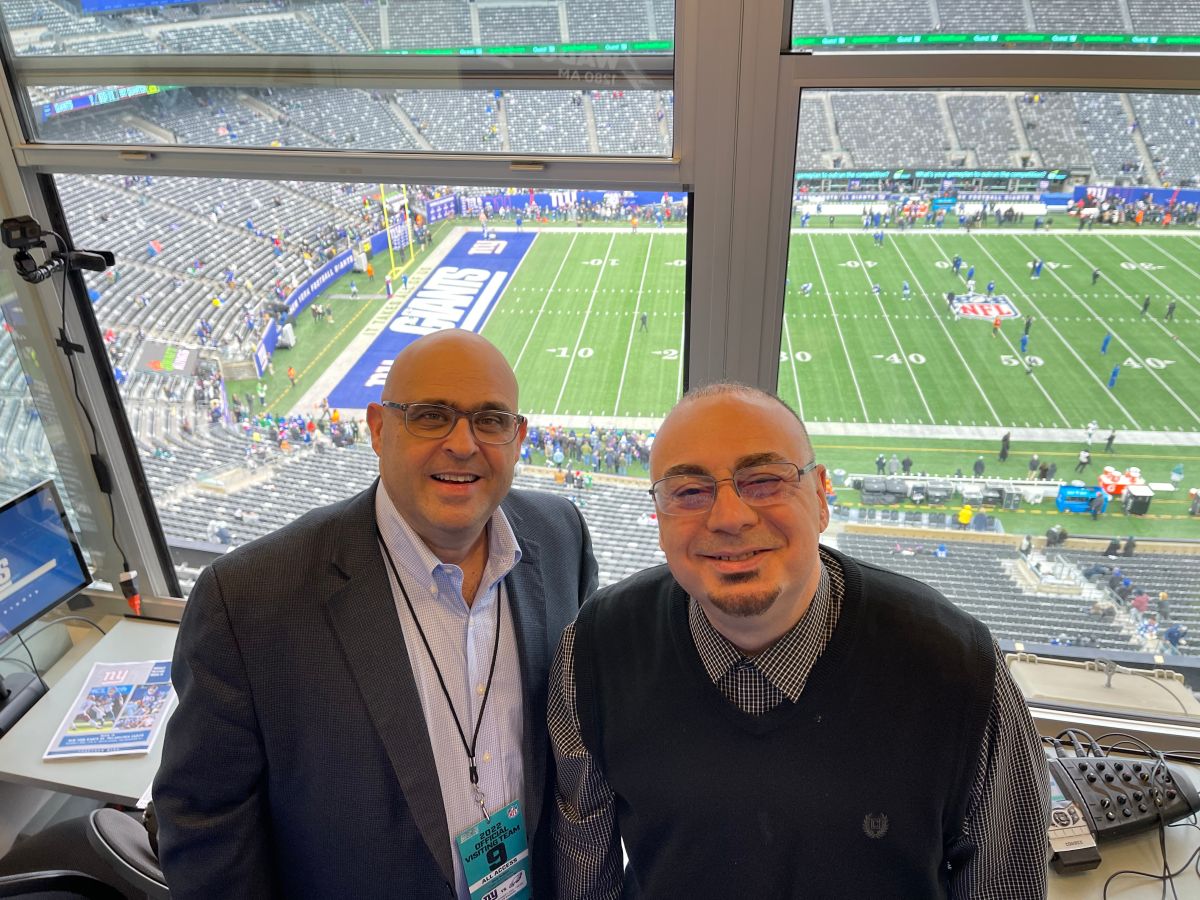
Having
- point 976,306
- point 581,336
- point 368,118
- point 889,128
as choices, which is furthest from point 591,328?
point 976,306

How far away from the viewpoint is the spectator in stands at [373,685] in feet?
4.97

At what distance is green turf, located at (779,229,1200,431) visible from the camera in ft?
7.20

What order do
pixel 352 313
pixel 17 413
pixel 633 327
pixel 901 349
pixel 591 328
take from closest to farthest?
pixel 901 349 < pixel 633 327 < pixel 591 328 < pixel 352 313 < pixel 17 413

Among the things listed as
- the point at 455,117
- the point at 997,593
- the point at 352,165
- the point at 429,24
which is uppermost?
the point at 429,24

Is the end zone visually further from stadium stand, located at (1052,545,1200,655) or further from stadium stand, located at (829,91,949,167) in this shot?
stadium stand, located at (1052,545,1200,655)

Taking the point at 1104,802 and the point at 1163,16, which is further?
the point at 1104,802

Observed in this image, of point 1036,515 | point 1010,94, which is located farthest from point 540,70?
point 1036,515

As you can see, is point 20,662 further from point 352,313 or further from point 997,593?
point 997,593

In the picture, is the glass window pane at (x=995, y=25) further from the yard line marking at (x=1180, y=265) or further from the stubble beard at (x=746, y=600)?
the stubble beard at (x=746, y=600)

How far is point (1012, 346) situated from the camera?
2.32m

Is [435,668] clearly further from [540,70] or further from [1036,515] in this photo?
[1036,515]

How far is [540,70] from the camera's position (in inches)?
80.9

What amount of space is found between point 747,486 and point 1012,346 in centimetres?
140

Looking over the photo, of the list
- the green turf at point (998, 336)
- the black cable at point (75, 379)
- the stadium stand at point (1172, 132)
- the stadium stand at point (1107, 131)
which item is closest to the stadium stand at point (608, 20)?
the green turf at point (998, 336)
